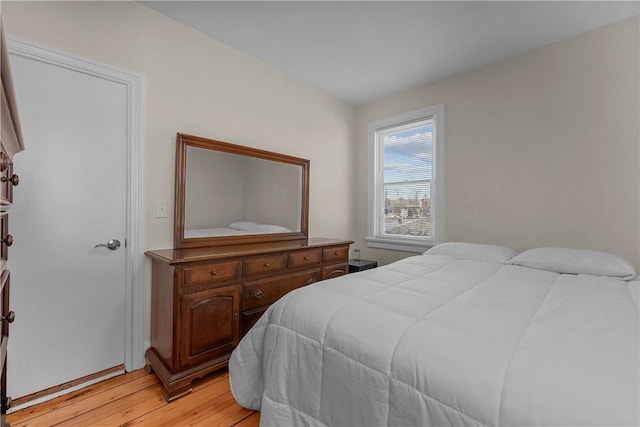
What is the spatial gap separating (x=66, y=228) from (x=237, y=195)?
1.17m

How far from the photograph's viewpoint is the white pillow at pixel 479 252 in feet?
7.53

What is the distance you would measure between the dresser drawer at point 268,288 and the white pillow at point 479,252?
1.26m

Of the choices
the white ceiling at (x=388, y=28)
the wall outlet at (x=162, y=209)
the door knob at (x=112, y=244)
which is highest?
the white ceiling at (x=388, y=28)

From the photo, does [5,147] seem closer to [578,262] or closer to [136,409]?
[136,409]

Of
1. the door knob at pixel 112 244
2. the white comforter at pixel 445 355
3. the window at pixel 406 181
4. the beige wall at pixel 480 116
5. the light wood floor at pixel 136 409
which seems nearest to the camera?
the white comforter at pixel 445 355

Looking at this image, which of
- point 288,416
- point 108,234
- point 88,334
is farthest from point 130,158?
point 288,416

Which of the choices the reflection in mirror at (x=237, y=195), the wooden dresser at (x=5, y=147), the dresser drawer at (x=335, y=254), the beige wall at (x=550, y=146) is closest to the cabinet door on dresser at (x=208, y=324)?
the reflection in mirror at (x=237, y=195)

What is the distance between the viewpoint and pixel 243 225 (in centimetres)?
262

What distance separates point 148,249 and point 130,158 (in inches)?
25.7

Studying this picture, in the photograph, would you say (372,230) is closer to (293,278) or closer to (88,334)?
(293,278)

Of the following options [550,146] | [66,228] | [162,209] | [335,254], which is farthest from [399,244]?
[66,228]

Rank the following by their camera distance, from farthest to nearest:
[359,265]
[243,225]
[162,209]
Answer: [359,265]
[243,225]
[162,209]

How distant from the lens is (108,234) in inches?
76.5

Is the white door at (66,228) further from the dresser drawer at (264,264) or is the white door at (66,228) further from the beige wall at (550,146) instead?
the beige wall at (550,146)
